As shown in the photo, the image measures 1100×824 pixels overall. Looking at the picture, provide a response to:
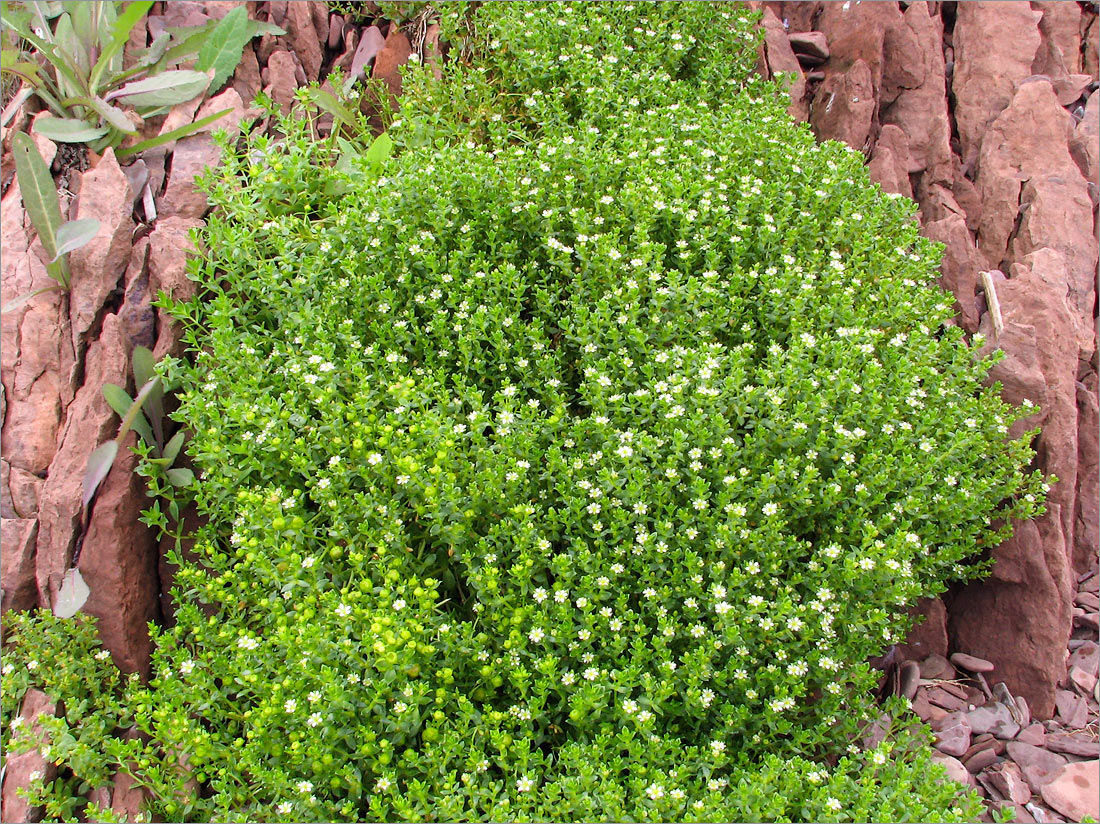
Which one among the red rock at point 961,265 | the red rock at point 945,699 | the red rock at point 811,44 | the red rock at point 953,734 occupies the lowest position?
the red rock at point 945,699

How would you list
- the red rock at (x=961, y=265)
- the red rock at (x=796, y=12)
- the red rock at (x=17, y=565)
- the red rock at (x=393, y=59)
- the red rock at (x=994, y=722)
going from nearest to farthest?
the red rock at (x=17, y=565)
the red rock at (x=994, y=722)
the red rock at (x=961, y=265)
the red rock at (x=393, y=59)
the red rock at (x=796, y=12)

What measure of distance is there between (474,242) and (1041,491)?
330 cm

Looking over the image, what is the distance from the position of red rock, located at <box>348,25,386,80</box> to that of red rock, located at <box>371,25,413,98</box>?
0.20 ft

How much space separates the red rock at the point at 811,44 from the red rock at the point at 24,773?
694 centimetres

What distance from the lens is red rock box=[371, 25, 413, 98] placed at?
6.36m

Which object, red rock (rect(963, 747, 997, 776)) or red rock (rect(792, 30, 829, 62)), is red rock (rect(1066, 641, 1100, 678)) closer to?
red rock (rect(963, 747, 997, 776))

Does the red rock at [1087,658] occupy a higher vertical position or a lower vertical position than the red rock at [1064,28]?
lower

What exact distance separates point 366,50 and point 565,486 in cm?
454

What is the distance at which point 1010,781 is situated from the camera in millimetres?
3699

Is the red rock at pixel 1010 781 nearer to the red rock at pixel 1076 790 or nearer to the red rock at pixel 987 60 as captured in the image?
the red rock at pixel 1076 790

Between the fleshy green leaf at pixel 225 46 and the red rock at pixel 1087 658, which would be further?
the fleshy green leaf at pixel 225 46

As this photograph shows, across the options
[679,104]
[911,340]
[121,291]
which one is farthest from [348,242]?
[911,340]

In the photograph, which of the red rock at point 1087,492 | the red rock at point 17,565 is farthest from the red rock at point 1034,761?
the red rock at point 17,565

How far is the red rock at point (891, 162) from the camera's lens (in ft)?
19.8
